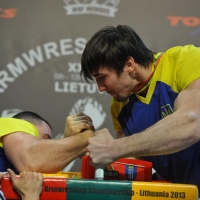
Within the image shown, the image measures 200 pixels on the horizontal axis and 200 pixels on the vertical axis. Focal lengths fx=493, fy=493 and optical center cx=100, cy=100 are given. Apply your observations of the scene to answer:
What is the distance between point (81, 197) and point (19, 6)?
157cm

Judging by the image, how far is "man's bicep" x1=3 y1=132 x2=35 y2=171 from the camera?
5.52ft

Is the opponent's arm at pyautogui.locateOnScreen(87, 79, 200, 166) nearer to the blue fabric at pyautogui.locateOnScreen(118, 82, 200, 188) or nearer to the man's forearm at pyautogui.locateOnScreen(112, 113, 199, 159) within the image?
the man's forearm at pyautogui.locateOnScreen(112, 113, 199, 159)

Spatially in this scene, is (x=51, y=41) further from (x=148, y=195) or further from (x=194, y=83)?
(x=148, y=195)

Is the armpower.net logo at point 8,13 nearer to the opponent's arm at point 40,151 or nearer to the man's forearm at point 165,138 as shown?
the opponent's arm at point 40,151

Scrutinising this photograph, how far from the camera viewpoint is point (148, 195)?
1.33 m

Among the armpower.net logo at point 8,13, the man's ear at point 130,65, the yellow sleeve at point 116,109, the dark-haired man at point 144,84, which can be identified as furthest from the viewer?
the armpower.net logo at point 8,13

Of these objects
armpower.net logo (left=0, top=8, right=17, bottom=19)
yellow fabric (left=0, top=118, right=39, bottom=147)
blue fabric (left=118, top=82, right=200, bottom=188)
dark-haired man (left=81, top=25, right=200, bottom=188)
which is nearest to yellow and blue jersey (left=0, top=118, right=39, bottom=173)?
yellow fabric (left=0, top=118, right=39, bottom=147)

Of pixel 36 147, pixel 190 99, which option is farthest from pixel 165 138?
pixel 36 147

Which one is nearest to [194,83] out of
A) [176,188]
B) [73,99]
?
[176,188]

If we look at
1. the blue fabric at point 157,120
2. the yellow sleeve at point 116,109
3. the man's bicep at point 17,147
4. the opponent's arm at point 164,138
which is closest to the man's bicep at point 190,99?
the opponent's arm at point 164,138

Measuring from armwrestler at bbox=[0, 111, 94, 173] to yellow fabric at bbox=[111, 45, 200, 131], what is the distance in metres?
0.28

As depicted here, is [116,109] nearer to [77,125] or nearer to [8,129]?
[77,125]

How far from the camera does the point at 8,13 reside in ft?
8.75

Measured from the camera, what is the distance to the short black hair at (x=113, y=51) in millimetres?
1735
